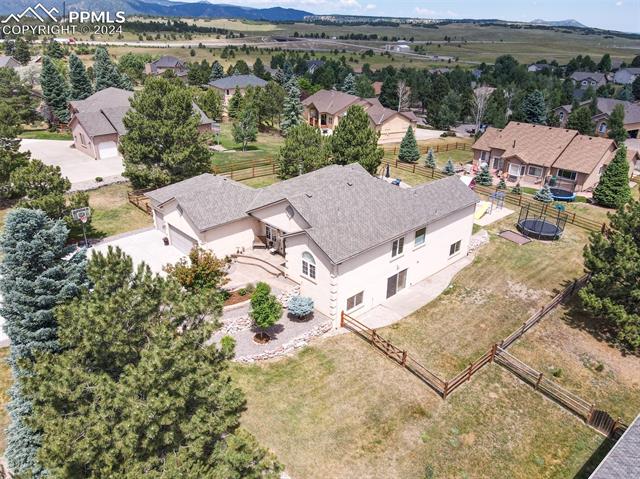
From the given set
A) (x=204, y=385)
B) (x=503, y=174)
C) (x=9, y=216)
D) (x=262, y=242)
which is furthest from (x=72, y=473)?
(x=503, y=174)

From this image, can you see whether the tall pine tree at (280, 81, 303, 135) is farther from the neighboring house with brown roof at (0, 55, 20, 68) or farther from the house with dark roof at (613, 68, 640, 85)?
the house with dark roof at (613, 68, 640, 85)

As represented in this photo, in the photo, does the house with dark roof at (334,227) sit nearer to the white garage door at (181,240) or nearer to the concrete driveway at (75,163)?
the white garage door at (181,240)

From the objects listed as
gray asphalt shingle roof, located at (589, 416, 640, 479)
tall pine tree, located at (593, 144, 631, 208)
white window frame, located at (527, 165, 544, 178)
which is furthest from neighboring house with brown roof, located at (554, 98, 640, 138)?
gray asphalt shingle roof, located at (589, 416, 640, 479)

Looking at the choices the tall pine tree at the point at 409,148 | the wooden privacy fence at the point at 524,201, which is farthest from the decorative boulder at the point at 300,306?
the tall pine tree at the point at 409,148

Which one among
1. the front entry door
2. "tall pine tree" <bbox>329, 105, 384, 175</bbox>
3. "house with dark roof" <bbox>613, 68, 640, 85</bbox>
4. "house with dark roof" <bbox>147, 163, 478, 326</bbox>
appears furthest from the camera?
"house with dark roof" <bbox>613, 68, 640, 85</bbox>

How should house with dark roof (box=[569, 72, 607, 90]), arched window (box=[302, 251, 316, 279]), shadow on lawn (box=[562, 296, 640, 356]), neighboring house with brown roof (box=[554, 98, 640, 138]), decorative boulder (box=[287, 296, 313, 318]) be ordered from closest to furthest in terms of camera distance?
decorative boulder (box=[287, 296, 313, 318]) < arched window (box=[302, 251, 316, 279]) < shadow on lawn (box=[562, 296, 640, 356]) < neighboring house with brown roof (box=[554, 98, 640, 138]) < house with dark roof (box=[569, 72, 607, 90])

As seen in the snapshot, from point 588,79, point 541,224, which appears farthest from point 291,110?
point 588,79

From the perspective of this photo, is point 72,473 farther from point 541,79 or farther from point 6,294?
point 541,79

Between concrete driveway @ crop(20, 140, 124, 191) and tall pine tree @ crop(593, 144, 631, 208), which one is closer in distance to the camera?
tall pine tree @ crop(593, 144, 631, 208)
